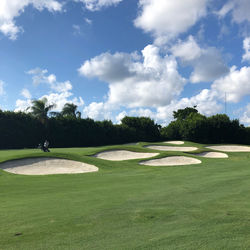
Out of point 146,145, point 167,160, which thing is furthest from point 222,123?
point 167,160

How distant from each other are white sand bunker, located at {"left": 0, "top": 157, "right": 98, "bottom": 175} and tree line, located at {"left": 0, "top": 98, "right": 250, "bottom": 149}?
23.8 m

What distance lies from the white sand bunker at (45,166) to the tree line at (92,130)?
77.9ft

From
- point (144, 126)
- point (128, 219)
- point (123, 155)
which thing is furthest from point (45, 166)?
point (144, 126)

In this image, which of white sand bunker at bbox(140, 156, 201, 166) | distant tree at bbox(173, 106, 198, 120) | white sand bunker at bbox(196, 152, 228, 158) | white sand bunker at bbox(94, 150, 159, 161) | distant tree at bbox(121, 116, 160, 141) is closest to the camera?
white sand bunker at bbox(140, 156, 201, 166)

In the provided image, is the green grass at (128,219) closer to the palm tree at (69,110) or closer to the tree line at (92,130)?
the tree line at (92,130)

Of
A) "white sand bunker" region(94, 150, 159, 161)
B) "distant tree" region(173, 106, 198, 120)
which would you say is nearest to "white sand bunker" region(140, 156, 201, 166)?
"white sand bunker" region(94, 150, 159, 161)

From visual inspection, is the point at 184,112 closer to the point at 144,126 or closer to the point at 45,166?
the point at 144,126

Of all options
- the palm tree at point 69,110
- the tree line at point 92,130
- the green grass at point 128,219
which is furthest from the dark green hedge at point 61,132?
the green grass at point 128,219

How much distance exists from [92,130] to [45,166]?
28.8 metres

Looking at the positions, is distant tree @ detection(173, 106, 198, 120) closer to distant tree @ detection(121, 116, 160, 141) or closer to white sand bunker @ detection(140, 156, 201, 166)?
distant tree @ detection(121, 116, 160, 141)

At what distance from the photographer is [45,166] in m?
17.1

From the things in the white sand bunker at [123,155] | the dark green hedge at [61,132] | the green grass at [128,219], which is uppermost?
the dark green hedge at [61,132]

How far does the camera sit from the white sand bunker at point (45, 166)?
52.0 feet

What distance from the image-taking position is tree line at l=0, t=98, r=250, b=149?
3953 cm
